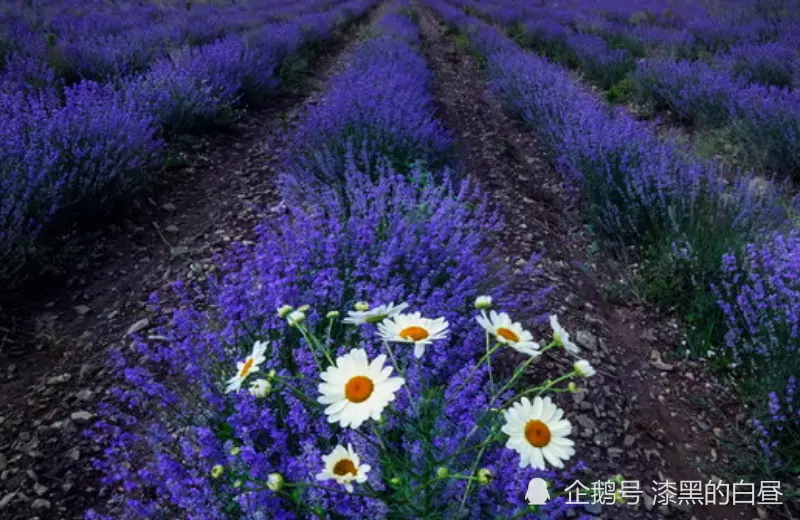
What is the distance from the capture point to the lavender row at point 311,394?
Result: 134cm

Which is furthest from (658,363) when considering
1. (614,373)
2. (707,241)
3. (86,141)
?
(86,141)

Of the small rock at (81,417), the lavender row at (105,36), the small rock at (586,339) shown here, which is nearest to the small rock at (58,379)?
the small rock at (81,417)

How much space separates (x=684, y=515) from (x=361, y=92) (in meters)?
3.56

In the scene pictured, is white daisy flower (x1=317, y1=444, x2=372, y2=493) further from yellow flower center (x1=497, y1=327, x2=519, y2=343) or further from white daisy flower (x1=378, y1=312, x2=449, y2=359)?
yellow flower center (x1=497, y1=327, x2=519, y2=343)

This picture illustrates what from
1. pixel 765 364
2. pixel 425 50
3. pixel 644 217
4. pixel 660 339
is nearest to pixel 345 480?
pixel 765 364

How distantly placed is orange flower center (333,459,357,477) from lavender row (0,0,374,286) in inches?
97.0

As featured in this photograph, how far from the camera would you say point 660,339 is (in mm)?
3012

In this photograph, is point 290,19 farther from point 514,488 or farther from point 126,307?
point 514,488

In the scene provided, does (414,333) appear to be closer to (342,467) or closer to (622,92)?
(342,467)

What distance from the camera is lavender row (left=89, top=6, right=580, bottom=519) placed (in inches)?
52.7

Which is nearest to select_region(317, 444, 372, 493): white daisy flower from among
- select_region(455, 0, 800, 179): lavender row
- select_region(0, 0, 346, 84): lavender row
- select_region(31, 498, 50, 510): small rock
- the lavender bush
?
select_region(31, 498, 50, 510): small rock

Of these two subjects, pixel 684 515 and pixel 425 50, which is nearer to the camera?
pixel 684 515

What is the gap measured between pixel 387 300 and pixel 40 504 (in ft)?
4.53

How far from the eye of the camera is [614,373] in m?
2.77
